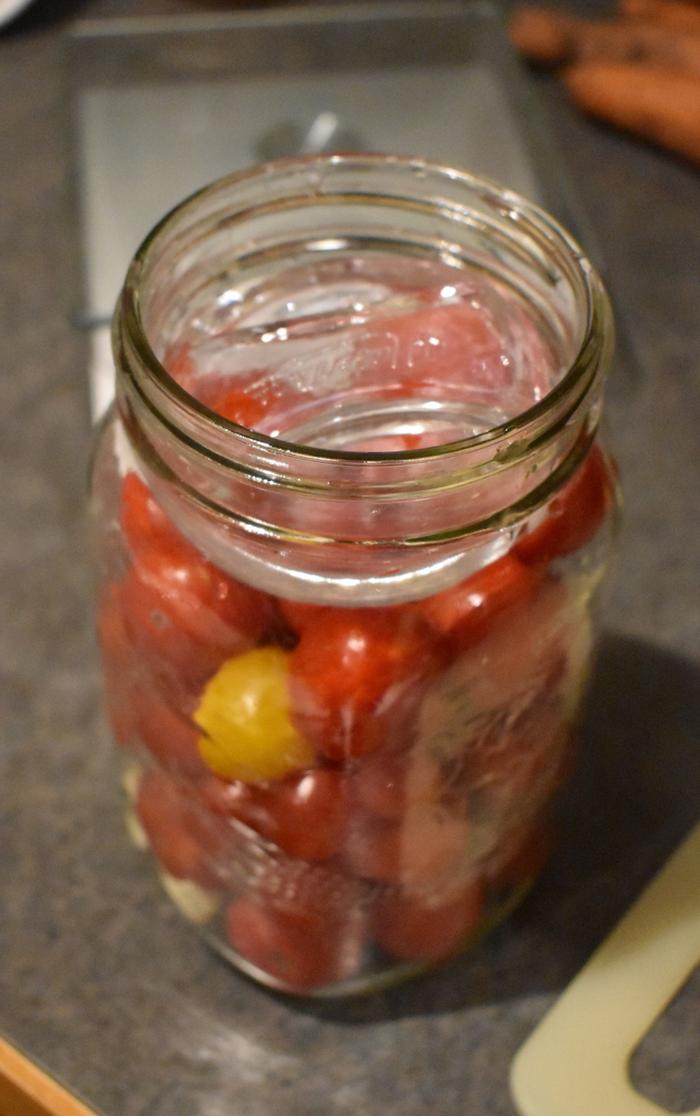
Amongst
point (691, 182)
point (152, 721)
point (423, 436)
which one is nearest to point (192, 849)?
point (152, 721)

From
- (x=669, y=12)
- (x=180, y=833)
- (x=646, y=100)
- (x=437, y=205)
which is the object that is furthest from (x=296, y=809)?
(x=669, y=12)

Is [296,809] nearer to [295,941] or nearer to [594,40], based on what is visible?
[295,941]

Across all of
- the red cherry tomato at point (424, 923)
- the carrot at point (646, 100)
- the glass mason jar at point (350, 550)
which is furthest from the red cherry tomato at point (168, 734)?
the carrot at point (646, 100)

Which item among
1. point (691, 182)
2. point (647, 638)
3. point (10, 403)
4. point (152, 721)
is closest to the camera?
point (152, 721)

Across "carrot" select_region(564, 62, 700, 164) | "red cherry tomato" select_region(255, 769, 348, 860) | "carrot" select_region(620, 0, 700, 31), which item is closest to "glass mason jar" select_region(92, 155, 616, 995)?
"red cherry tomato" select_region(255, 769, 348, 860)

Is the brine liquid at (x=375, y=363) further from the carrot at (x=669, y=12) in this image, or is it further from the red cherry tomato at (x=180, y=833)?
the carrot at (x=669, y=12)

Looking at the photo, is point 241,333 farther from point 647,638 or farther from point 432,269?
point 647,638
